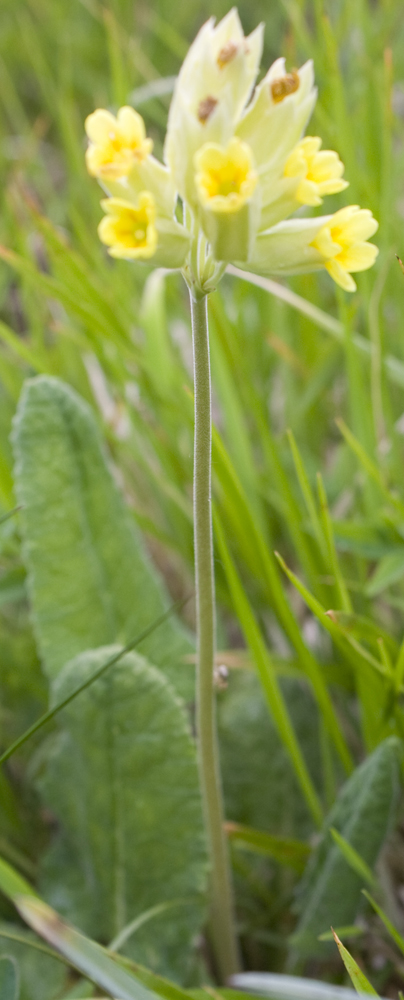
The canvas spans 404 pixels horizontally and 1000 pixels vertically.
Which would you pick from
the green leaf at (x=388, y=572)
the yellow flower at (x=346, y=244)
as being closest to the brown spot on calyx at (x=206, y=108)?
the yellow flower at (x=346, y=244)


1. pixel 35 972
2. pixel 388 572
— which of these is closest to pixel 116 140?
pixel 388 572

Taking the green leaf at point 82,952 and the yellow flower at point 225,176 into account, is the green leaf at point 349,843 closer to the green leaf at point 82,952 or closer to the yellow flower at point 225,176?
the green leaf at point 82,952

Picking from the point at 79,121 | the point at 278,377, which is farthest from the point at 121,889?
the point at 79,121

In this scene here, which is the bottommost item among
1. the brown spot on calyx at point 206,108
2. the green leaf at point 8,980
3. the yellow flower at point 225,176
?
the green leaf at point 8,980

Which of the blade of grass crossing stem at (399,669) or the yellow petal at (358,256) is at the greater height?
the yellow petal at (358,256)

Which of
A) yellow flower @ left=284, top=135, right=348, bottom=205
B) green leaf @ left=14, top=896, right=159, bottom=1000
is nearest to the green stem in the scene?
yellow flower @ left=284, top=135, right=348, bottom=205

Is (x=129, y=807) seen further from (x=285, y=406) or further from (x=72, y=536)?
(x=285, y=406)
